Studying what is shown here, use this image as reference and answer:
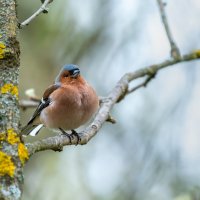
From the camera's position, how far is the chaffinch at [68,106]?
5.14 metres

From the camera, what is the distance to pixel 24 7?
8.11m

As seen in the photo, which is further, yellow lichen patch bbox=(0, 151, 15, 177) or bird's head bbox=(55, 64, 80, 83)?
bird's head bbox=(55, 64, 80, 83)

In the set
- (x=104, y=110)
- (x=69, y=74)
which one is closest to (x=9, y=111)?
(x=104, y=110)

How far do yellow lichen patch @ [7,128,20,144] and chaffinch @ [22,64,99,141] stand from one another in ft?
9.36

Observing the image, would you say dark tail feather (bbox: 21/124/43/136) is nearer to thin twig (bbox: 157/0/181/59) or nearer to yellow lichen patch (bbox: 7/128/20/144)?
thin twig (bbox: 157/0/181/59)

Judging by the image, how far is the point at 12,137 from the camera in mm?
2174

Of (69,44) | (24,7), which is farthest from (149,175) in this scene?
(24,7)

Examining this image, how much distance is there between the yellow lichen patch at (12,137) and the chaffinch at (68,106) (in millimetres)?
2853

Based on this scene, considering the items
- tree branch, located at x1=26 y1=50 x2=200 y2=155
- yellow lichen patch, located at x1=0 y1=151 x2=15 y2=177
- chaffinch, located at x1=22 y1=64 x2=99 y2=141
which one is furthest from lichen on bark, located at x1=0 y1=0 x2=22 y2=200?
chaffinch, located at x1=22 y1=64 x2=99 y2=141

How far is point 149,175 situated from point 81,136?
102 inches

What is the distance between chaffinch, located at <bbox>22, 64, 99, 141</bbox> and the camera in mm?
5145

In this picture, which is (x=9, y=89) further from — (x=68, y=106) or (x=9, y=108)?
(x=68, y=106)

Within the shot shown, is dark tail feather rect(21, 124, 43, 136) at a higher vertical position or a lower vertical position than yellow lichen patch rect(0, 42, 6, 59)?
lower

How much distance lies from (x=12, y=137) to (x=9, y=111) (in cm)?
14
